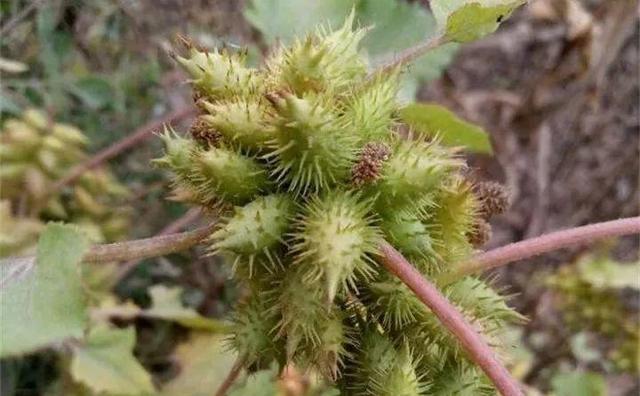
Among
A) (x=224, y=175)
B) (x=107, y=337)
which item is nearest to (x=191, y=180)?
(x=224, y=175)

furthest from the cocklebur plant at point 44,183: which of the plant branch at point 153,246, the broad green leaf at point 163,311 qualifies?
the plant branch at point 153,246

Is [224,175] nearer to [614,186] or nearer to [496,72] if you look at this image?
[614,186]

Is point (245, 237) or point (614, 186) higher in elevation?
point (614, 186)

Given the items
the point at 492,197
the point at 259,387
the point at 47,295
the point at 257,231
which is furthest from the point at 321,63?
the point at 259,387

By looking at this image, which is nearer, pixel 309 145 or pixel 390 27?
pixel 309 145

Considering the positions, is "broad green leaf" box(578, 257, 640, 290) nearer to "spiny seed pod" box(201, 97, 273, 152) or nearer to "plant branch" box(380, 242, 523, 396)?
"plant branch" box(380, 242, 523, 396)

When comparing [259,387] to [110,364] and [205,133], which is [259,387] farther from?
[205,133]
